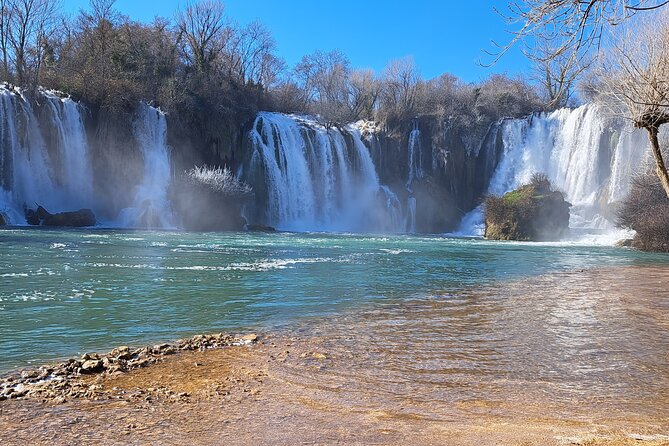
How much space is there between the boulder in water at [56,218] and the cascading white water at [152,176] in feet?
9.56

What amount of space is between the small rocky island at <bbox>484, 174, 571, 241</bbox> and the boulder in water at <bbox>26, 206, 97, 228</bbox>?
2385 centimetres

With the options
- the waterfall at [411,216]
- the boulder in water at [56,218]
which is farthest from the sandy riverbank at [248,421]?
the waterfall at [411,216]

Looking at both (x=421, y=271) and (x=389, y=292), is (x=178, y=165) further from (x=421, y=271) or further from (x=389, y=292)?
(x=389, y=292)

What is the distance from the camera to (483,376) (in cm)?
491

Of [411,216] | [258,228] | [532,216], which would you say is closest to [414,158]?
[411,216]

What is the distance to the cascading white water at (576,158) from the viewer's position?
122 feet

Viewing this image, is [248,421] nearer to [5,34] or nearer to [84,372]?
[84,372]

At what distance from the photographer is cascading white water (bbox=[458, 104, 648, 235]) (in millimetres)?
37156

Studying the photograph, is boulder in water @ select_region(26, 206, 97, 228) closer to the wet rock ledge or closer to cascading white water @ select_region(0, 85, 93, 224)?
cascading white water @ select_region(0, 85, 93, 224)

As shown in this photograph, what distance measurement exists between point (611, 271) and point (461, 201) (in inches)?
1318

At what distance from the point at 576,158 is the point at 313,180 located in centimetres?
1984

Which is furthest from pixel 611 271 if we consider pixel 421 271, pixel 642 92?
pixel 642 92

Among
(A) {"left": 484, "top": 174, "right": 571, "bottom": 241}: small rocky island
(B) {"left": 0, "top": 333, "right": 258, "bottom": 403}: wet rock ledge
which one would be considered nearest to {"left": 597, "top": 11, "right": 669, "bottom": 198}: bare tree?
(B) {"left": 0, "top": 333, "right": 258, "bottom": 403}: wet rock ledge

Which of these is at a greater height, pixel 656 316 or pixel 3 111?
pixel 3 111
